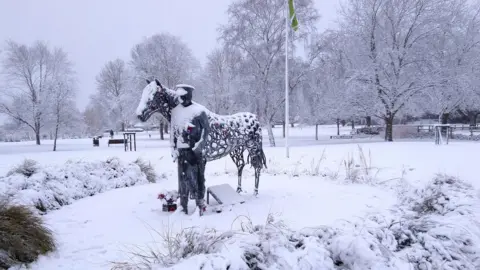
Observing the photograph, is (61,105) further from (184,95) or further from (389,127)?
(389,127)

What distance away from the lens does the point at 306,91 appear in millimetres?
19359

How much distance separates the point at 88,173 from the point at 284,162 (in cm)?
629

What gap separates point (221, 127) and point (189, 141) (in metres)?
0.87

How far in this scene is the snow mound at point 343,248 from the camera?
2.14 m

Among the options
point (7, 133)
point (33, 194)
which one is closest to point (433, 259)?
point (33, 194)

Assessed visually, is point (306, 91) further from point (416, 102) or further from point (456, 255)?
point (456, 255)

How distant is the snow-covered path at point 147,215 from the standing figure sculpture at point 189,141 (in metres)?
0.48

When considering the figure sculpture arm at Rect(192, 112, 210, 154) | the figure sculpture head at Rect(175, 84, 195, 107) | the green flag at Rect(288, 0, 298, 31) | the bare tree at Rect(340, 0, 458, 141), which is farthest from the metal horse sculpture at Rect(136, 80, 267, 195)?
the bare tree at Rect(340, 0, 458, 141)

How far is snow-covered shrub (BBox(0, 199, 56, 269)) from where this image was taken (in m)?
2.94

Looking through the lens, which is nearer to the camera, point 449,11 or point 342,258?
point 342,258

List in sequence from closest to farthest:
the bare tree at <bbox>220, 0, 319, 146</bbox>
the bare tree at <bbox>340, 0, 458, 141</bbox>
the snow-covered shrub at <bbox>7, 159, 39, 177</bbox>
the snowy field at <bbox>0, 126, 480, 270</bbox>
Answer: the snowy field at <bbox>0, 126, 480, 270</bbox> → the snow-covered shrub at <bbox>7, 159, 39, 177</bbox> → the bare tree at <bbox>340, 0, 458, 141</bbox> → the bare tree at <bbox>220, 0, 319, 146</bbox>

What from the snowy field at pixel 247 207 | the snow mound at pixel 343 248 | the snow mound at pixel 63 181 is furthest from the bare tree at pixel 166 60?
the snow mound at pixel 343 248

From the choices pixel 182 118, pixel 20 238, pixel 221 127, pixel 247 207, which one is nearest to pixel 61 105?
pixel 221 127

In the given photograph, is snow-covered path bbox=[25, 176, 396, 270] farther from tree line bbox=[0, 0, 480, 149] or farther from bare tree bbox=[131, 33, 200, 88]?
bare tree bbox=[131, 33, 200, 88]
